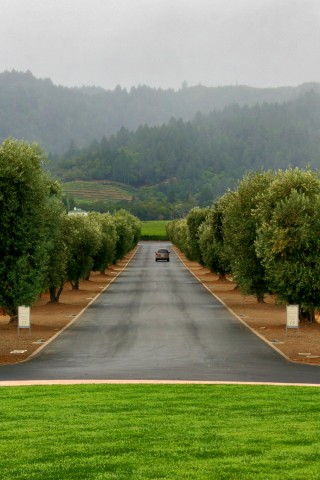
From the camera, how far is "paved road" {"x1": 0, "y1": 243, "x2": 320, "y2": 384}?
25.5 meters

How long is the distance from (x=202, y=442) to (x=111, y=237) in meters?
71.8

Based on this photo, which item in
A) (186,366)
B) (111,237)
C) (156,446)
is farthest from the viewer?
(111,237)

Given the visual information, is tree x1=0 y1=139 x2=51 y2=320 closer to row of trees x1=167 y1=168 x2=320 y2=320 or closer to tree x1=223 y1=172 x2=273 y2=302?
row of trees x1=167 y1=168 x2=320 y2=320

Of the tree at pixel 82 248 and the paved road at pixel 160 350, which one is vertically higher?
the tree at pixel 82 248

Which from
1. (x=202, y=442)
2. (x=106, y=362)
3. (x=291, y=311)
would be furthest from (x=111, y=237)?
(x=202, y=442)

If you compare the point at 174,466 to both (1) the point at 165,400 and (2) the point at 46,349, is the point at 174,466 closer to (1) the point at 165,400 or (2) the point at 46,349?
(1) the point at 165,400

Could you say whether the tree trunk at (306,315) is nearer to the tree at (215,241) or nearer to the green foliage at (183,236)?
the tree at (215,241)

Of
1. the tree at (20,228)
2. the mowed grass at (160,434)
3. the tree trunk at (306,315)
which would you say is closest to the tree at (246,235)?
the tree trunk at (306,315)

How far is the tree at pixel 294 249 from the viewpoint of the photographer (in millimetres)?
37375

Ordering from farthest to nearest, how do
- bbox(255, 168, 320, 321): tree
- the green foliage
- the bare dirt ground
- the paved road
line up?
the green foliage → bbox(255, 168, 320, 321): tree → the bare dirt ground → the paved road

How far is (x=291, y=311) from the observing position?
36781 mm

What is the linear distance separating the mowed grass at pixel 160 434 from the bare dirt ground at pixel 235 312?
9878mm

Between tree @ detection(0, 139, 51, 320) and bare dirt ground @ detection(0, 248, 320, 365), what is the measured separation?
210 centimetres

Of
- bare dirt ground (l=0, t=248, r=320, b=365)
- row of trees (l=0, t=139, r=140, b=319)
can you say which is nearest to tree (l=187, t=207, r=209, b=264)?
bare dirt ground (l=0, t=248, r=320, b=365)
